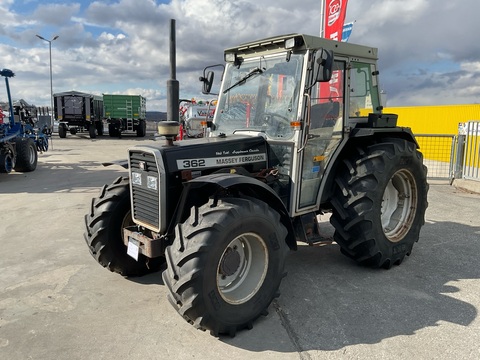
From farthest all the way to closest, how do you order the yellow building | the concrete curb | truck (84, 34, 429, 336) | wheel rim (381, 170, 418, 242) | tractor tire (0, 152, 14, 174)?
the yellow building < tractor tire (0, 152, 14, 174) < the concrete curb < wheel rim (381, 170, 418, 242) < truck (84, 34, 429, 336)

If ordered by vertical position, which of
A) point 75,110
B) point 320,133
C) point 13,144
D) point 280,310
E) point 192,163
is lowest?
point 280,310

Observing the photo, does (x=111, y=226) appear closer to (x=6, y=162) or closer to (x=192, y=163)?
(x=192, y=163)

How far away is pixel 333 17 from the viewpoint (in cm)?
908

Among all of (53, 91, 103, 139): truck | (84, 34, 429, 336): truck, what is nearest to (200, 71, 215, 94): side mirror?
(84, 34, 429, 336): truck

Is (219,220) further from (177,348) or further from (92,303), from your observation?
(92,303)

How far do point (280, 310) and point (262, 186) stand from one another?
1.16 meters

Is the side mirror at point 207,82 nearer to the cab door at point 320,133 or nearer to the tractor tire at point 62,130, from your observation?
the cab door at point 320,133

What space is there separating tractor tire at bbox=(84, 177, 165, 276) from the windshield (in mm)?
1354

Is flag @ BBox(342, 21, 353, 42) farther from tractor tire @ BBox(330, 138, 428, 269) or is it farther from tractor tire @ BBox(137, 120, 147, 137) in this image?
tractor tire @ BBox(137, 120, 147, 137)

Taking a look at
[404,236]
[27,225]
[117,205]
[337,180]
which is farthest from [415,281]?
[27,225]

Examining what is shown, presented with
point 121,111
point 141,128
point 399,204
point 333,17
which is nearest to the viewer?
point 399,204

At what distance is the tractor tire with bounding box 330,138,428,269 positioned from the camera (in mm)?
4195

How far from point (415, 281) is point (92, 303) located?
10.9 ft

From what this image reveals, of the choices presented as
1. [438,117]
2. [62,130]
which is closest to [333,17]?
[438,117]
